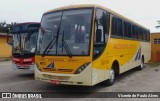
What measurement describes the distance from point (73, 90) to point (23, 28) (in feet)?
16.5

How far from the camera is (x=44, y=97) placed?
8.54m

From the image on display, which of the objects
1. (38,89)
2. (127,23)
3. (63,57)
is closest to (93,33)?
(63,57)

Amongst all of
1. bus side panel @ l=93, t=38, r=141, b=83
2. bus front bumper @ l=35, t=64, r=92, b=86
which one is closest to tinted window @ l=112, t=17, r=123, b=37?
bus side panel @ l=93, t=38, r=141, b=83

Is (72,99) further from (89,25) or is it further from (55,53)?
(89,25)

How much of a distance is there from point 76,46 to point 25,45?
5.27m

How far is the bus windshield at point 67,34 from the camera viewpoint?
27.6 feet

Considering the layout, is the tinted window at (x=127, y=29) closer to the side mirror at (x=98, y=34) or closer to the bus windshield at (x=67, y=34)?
the side mirror at (x=98, y=34)

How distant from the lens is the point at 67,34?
28.4 feet

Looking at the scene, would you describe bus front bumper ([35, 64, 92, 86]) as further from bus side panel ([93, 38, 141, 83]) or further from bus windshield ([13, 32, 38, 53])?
bus windshield ([13, 32, 38, 53])

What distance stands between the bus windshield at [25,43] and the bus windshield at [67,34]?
362 centimetres

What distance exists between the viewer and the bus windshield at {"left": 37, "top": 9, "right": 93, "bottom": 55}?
8406 millimetres

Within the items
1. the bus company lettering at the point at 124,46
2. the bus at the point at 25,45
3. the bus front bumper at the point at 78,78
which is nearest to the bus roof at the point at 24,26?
the bus at the point at 25,45

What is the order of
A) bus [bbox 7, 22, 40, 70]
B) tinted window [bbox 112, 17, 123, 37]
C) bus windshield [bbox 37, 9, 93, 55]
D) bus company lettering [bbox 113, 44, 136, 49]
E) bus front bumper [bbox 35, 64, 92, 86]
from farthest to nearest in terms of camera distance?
bus [bbox 7, 22, 40, 70]
bus company lettering [bbox 113, 44, 136, 49]
tinted window [bbox 112, 17, 123, 37]
bus windshield [bbox 37, 9, 93, 55]
bus front bumper [bbox 35, 64, 92, 86]

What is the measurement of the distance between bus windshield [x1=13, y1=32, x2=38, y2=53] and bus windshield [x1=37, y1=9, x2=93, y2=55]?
3.62 metres
